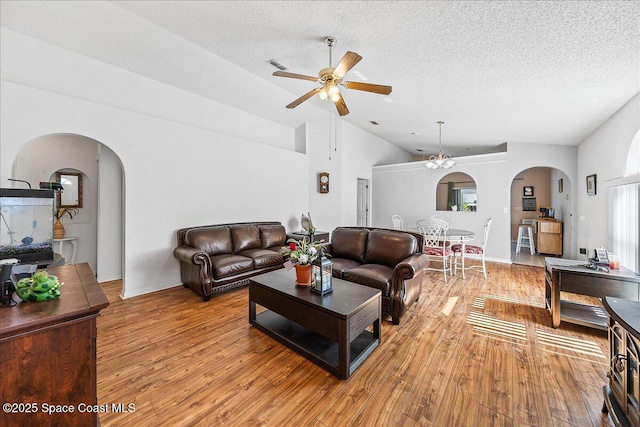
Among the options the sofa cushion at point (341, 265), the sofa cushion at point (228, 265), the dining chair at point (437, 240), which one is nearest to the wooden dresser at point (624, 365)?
the sofa cushion at point (341, 265)

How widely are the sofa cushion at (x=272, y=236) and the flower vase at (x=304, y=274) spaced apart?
8.03 ft

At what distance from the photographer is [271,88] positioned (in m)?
4.48

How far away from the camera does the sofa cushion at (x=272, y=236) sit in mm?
4879

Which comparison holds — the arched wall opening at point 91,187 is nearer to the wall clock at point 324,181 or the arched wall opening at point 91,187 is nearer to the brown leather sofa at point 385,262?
the brown leather sofa at point 385,262

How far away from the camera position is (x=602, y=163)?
4035 millimetres

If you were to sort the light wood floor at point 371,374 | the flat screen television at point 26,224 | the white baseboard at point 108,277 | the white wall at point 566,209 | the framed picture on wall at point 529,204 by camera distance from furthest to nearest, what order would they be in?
the framed picture on wall at point 529,204 → the white wall at point 566,209 → the white baseboard at point 108,277 → the flat screen television at point 26,224 → the light wood floor at point 371,374

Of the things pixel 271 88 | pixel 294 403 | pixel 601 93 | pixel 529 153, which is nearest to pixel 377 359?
pixel 294 403

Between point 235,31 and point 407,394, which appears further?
point 235,31

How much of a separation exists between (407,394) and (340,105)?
2791mm

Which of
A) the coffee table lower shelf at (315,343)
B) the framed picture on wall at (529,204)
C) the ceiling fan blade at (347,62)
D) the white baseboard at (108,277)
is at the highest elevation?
the ceiling fan blade at (347,62)

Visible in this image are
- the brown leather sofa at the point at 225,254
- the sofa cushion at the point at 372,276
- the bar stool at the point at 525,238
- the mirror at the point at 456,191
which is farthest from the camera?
the mirror at the point at 456,191

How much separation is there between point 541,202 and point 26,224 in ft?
34.8

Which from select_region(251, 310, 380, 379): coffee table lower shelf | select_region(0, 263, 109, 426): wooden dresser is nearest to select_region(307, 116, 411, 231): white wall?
select_region(251, 310, 380, 379): coffee table lower shelf

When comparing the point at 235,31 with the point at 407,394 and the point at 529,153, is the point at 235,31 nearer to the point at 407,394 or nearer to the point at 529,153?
the point at 407,394
